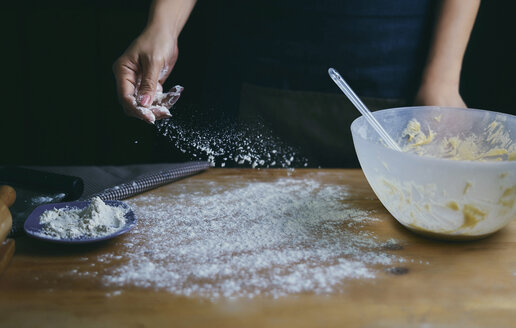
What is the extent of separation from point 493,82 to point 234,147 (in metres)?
1.13

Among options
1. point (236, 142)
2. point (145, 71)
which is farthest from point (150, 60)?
point (236, 142)

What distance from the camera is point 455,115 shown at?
0.98m

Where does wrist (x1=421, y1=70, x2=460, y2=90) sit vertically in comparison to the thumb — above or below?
above

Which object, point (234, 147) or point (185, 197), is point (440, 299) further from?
point (234, 147)

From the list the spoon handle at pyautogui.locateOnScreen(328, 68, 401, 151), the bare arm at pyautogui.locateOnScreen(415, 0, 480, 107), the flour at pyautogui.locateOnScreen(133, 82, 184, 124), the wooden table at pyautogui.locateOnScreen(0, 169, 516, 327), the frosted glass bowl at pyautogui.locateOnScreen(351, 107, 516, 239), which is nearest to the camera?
the wooden table at pyautogui.locateOnScreen(0, 169, 516, 327)

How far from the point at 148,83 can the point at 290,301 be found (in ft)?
2.07

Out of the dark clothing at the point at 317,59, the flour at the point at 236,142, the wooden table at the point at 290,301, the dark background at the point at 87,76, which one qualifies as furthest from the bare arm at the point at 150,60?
the dark background at the point at 87,76

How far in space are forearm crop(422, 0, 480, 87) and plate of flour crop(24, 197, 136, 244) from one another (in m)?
0.94

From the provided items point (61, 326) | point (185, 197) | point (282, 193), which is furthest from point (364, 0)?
point (61, 326)

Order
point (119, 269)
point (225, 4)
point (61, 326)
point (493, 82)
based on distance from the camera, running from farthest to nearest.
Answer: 1. point (493, 82)
2. point (225, 4)
3. point (119, 269)
4. point (61, 326)

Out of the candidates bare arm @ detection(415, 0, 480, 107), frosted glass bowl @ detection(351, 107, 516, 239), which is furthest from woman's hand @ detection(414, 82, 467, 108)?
frosted glass bowl @ detection(351, 107, 516, 239)

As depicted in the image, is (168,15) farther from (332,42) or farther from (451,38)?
(451,38)

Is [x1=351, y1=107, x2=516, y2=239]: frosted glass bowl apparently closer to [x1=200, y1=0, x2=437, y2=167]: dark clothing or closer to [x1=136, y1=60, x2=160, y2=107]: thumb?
[x1=136, y1=60, x2=160, y2=107]: thumb

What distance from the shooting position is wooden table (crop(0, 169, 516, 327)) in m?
0.59
